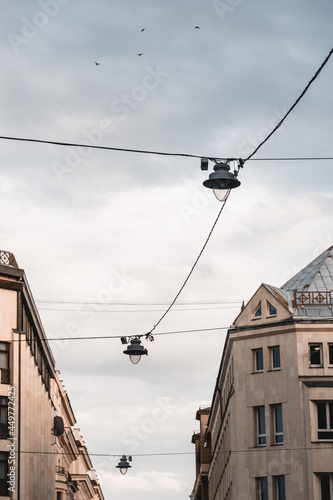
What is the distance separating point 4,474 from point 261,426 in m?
14.1

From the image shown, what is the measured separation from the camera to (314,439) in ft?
174

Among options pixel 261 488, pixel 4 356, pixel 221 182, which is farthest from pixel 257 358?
pixel 221 182

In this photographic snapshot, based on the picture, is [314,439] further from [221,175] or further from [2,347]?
[221,175]

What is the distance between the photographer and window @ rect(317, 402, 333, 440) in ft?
174

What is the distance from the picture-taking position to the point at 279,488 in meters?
53.6

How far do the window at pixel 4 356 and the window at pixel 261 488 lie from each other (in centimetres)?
1486

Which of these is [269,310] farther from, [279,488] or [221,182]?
[221,182]

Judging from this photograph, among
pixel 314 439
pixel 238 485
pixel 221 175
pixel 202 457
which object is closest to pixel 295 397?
pixel 314 439

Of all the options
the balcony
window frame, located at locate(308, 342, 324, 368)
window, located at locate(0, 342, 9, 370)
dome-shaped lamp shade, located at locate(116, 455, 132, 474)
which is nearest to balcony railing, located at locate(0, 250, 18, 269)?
window, located at locate(0, 342, 9, 370)

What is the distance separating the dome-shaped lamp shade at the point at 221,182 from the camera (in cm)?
2314

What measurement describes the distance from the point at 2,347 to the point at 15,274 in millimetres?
4107

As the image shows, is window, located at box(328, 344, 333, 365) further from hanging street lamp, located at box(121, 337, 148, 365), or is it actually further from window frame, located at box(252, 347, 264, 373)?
hanging street lamp, located at box(121, 337, 148, 365)

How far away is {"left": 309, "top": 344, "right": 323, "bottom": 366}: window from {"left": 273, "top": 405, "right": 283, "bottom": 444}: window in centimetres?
303

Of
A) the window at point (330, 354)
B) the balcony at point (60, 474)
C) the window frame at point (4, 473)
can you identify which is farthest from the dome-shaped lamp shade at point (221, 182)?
the balcony at point (60, 474)
